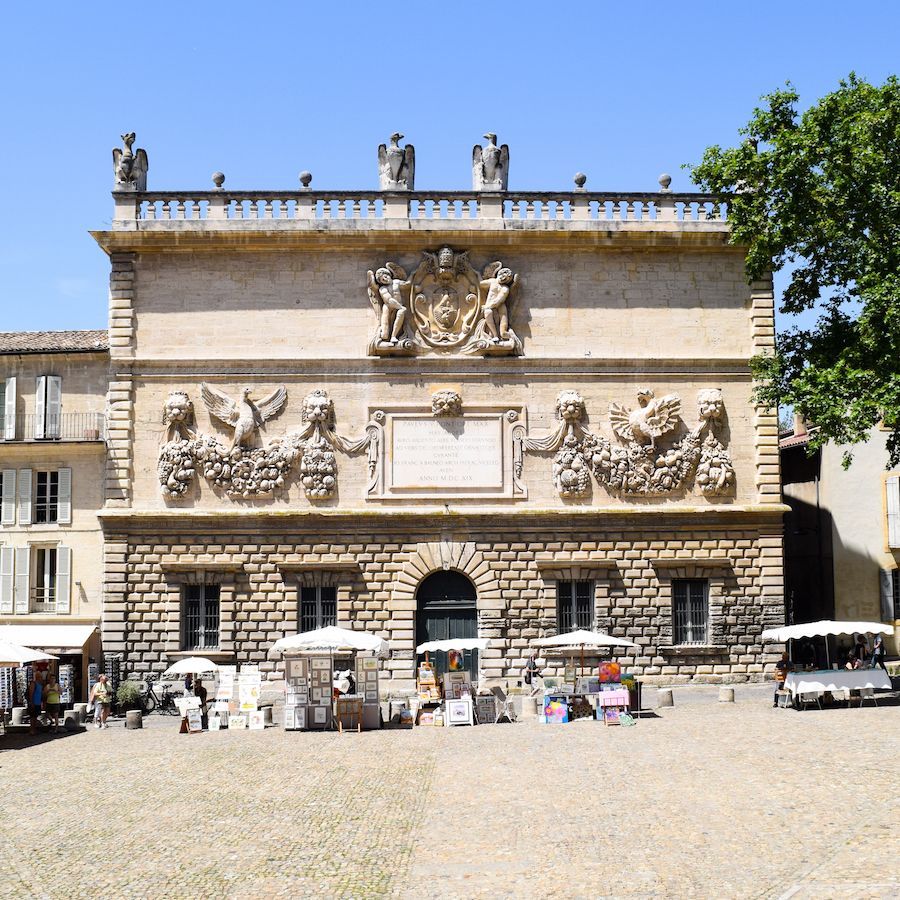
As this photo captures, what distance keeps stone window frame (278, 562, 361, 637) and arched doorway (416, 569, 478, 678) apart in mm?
1777

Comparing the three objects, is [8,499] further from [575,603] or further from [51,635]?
[575,603]

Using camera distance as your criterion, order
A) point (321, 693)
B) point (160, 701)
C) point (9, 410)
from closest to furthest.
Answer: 1. point (321, 693)
2. point (160, 701)
3. point (9, 410)

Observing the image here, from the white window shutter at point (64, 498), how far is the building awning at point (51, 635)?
278 centimetres

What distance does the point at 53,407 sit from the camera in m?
33.9

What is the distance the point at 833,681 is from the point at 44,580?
790 inches

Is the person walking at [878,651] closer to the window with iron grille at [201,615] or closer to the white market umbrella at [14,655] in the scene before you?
the window with iron grille at [201,615]

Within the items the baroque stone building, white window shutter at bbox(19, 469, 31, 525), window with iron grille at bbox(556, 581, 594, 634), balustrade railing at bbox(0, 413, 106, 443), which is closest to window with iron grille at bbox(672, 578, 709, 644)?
the baroque stone building

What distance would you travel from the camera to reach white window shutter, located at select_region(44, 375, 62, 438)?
33750 mm

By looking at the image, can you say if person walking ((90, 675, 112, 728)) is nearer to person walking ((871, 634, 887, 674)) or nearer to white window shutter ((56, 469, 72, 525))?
white window shutter ((56, 469, 72, 525))

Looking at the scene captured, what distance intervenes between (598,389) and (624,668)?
7.18 metres

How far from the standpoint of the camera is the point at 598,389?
3294 centimetres

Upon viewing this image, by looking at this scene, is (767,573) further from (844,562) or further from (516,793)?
(516,793)

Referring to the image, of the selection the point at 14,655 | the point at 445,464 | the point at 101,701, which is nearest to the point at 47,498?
the point at 101,701

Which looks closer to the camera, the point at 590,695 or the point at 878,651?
the point at 590,695
